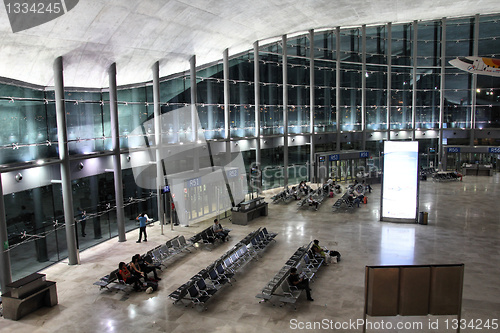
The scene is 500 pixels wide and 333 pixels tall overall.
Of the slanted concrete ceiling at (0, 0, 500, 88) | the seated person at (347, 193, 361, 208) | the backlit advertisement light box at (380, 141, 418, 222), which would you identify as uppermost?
the slanted concrete ceiling at (0, 0, 500, 88)

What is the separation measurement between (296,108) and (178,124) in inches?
441

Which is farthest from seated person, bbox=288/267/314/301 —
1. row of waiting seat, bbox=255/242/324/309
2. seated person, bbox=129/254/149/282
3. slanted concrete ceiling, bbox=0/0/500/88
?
slanted concrete ceiling, bbox=0/0/500/88

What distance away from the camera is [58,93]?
12.2 metres

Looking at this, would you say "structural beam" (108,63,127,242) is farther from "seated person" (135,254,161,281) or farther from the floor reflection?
the floor reflection

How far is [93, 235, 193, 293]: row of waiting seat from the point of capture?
10.3 m

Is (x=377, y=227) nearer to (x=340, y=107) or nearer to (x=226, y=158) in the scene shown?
(x=226, y=158)

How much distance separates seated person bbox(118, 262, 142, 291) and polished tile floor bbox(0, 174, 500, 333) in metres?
0.40

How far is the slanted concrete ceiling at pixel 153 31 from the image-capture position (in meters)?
11.2

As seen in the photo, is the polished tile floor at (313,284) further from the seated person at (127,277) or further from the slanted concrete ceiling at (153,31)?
the slanted concrete ceiling at (153,31)

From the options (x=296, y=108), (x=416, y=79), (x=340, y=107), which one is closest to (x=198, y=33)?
(x=296, y=108)

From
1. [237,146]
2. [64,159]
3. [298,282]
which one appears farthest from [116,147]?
[237,146]

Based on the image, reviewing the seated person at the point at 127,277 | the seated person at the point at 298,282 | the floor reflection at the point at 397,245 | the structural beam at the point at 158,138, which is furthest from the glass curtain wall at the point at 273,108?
the floor reflection at the point at 397,245

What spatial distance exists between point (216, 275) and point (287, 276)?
6.42 ft

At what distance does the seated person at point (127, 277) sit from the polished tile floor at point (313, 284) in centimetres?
40
